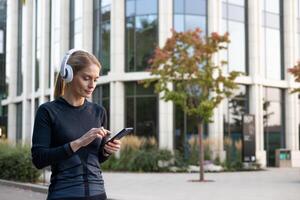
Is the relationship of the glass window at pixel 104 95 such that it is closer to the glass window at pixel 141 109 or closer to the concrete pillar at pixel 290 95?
the glass window at pixel 141 109

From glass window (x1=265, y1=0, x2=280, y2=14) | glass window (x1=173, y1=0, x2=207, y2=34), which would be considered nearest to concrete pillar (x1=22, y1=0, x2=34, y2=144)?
glass window (x1=173, y1=0, x2=207, y2=34)

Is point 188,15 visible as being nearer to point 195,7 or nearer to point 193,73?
point 195,7

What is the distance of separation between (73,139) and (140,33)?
93.1 ft

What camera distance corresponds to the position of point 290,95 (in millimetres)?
34250

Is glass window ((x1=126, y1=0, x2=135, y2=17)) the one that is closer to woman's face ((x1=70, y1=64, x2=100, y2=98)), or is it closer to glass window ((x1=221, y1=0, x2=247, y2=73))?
glass window ((x1=221, y1=0, x2=247, y2=73))

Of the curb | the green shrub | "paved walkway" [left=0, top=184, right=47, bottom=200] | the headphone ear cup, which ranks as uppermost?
the headphone ear cup

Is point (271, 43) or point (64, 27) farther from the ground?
point (64, 27)

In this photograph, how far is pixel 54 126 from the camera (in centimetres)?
304

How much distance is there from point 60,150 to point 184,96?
17862 millimetres

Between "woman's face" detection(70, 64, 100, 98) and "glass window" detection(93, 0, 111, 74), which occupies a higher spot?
"glass window" detection(93, 0, 111, 74)

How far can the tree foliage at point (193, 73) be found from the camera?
810 inches

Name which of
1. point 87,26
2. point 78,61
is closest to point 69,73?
point 78,61

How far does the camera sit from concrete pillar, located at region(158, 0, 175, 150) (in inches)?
1180

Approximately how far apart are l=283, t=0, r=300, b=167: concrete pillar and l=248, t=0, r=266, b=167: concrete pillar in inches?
87.3
